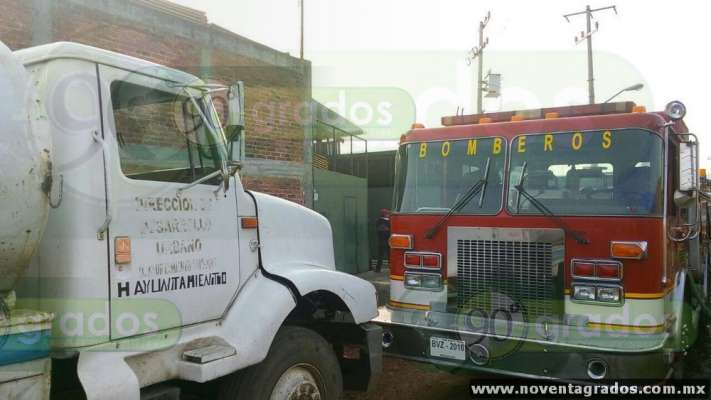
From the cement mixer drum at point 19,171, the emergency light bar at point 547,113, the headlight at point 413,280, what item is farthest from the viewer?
the headlight at point 413,280

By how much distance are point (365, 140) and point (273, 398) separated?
1261 cm

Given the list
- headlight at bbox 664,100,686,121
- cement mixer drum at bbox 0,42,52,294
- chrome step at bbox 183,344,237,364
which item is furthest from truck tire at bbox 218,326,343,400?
headlight at bbox 664,100,686,121

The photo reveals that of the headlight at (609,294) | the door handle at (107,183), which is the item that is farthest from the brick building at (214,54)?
the headlight at (609,294)

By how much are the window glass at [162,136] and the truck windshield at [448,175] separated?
7.83 feet

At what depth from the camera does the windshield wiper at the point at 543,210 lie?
4.35 metres

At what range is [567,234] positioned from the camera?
4410mm

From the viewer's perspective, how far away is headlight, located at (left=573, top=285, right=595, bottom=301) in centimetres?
427

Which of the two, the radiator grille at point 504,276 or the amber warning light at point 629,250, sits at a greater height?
the amber warning light at point 629,250

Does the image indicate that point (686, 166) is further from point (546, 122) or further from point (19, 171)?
point (19, 171)

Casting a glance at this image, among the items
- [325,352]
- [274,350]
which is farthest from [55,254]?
[325,352]

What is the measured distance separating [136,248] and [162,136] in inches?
27.4

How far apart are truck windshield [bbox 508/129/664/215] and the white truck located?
6.73 feet

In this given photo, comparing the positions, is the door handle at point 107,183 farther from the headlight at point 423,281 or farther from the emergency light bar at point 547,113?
the emergency light bar at point 547,113

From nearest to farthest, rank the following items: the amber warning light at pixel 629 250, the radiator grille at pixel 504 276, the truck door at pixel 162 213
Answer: the truck door at pixel 162 213, the amber warning light at pixel 629 250, the radiator grille at pixel 504 276
